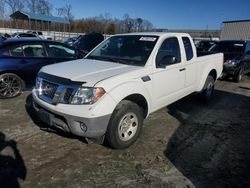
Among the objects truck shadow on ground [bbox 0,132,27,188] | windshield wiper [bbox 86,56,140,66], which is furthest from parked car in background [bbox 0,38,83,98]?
truck shadow on ground [bbox 0,132,27,188]

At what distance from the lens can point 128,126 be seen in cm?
402

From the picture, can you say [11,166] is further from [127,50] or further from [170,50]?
[170,50]

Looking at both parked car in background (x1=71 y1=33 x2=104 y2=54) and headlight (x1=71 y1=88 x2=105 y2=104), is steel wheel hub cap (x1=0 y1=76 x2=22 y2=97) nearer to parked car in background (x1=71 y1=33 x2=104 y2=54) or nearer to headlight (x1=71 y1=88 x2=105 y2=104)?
headlight (x1=71 y1=88 x2=105 y2=104)

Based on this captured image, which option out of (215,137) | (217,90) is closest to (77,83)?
(215,137)

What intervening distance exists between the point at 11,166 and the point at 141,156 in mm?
1918

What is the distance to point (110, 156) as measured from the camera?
150 inches

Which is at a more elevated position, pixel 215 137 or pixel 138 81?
pixel 138 81

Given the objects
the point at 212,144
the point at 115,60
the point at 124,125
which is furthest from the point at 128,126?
the point at 212,144

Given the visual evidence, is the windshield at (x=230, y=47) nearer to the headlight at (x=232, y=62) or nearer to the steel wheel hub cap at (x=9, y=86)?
the headlight at (x=232, y=62)

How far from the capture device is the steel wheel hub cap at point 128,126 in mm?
3858

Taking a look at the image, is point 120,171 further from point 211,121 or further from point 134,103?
point 211,121

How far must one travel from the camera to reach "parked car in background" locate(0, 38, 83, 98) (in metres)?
6.41

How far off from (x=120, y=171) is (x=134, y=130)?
33.7 inches

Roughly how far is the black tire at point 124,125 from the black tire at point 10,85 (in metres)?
4.02
